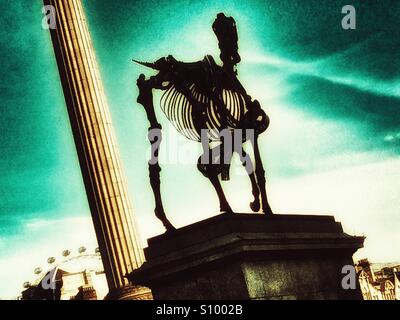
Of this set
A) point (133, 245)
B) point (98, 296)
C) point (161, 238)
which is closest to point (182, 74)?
point (161, 238)

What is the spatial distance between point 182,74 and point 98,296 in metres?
35.8

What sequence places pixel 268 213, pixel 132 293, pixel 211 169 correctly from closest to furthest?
pixel 211 169
pixel 268 213
pixel 132 293

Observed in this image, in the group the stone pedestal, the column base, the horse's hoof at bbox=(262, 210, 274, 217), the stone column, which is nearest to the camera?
the stone pedestal

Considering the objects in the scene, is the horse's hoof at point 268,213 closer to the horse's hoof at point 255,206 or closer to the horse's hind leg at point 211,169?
the horse's hoof at point 255,206

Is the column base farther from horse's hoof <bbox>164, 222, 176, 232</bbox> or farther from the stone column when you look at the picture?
horse's hoof <bbox>164, 222, 176, 232</bbox>

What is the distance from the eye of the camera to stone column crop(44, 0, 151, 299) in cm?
1519

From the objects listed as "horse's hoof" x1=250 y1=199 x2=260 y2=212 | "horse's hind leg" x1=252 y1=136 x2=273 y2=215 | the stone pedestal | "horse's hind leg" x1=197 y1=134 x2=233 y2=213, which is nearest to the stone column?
"horse's hoof" x1=250 y1=199 x2=260 y2=212

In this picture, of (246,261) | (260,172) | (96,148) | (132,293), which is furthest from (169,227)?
(96,148)

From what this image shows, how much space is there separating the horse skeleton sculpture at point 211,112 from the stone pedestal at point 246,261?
372 millimetres

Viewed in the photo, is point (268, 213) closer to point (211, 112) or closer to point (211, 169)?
point (211, 169)

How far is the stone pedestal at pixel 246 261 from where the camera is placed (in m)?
Result: 4.68

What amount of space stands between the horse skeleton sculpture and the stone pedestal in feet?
1.22

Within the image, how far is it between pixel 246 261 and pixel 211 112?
6.94 ft

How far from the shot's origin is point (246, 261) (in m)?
4.68
